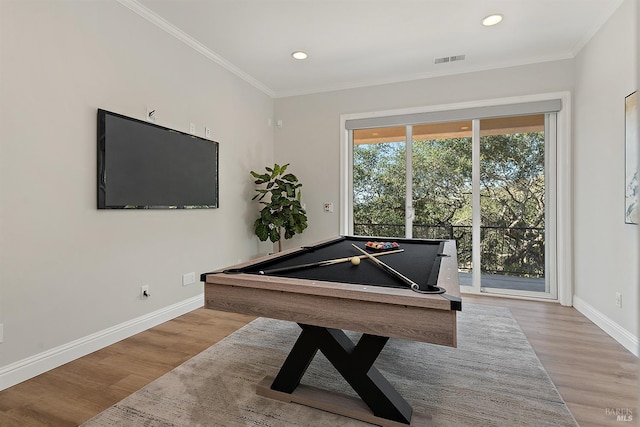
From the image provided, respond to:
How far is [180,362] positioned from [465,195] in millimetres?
3623

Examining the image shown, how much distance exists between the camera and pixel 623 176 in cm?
256

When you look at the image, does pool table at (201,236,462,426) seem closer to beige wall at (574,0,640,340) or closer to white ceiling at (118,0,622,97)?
beige wall at (574,0,640,340)

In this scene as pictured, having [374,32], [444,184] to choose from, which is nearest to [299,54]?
[374,32]

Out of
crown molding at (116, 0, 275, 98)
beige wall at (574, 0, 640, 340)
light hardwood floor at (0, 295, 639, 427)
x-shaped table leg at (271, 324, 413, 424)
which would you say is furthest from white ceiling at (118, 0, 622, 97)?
light hardwood floor at (0, 295, 639, 427)

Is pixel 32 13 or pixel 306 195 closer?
pixel 32 13

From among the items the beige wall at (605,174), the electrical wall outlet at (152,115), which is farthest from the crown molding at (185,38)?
the beige wall at (605,174)

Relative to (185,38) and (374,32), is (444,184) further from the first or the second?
(185,38)

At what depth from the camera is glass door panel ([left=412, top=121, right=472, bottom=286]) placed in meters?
4.10

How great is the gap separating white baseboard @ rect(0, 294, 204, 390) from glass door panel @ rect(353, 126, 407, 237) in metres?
2.63

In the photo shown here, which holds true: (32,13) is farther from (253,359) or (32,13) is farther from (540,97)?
(540,97)

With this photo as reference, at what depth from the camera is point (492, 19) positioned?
291 centimetres

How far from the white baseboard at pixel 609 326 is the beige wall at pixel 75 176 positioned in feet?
12.2

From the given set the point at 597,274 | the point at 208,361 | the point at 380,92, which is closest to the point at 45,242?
the point at 208,361

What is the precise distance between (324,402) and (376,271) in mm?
737
